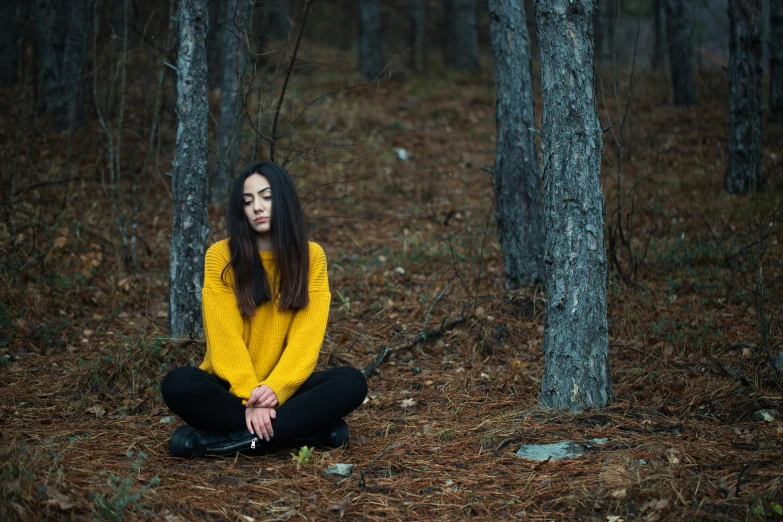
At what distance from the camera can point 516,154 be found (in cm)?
578

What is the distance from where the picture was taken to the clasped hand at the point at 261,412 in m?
3.48

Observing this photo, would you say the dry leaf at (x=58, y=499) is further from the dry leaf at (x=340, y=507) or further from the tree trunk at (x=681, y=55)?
the tree trunk at (x=681, y=55)

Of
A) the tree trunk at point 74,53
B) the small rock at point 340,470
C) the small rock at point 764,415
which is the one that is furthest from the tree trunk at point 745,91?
the tree trunk at point 74,53

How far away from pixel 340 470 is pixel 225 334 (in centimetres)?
95

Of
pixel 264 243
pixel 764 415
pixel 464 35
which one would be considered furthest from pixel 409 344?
pixel 464 35

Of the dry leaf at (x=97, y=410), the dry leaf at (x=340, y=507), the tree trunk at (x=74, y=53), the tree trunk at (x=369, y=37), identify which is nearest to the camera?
the dry leaf at (x=340, y=507)

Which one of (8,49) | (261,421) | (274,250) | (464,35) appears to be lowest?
(261,421)

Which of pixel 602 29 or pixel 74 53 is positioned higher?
pixel 602 29

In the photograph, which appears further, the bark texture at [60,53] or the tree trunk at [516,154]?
the bark texture at [60,53]

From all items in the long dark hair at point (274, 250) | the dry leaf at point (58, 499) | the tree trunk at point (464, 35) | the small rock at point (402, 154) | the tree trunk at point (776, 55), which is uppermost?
the tree trunk at point (464, 35)

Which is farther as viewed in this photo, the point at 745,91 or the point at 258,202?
the point at 745,91

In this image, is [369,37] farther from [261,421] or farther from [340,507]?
[340,507]

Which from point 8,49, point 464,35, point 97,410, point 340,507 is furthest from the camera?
point 464,35

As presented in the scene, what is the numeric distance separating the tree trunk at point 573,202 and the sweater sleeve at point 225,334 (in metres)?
1.74
